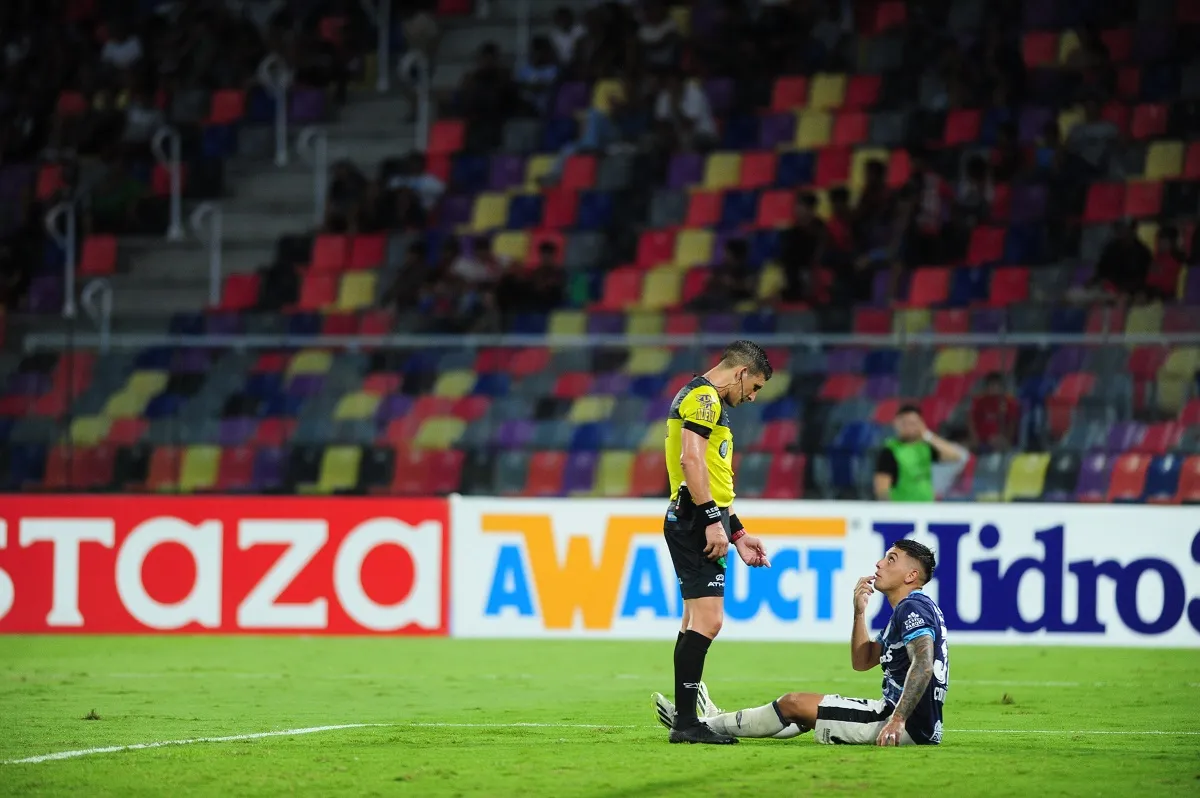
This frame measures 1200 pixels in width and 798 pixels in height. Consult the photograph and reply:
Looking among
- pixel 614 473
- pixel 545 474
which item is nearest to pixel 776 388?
pixel 614 473

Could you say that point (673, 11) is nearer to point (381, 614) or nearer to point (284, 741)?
point (381, 614)

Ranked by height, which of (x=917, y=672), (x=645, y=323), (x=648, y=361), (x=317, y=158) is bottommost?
(x=917, y=672)

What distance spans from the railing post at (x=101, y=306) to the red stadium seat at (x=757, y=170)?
273 inches

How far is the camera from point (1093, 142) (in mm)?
19344

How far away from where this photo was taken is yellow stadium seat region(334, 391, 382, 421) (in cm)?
1797

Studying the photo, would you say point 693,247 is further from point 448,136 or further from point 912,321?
point 448,136

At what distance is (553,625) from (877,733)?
22.8 ft

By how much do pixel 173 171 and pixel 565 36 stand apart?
16.6 ft

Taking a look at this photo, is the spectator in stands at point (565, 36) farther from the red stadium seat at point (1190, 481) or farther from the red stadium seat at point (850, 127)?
the red stadium seat at point (1190, 481)

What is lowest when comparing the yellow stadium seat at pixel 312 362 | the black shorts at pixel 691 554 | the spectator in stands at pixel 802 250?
the black shorts at pixel 691 554

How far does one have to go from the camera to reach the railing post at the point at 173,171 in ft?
76.2

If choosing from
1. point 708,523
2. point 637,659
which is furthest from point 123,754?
point 637,659

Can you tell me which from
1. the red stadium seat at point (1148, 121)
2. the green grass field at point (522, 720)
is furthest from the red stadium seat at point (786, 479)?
the red stadium seat at point (1148, 121)

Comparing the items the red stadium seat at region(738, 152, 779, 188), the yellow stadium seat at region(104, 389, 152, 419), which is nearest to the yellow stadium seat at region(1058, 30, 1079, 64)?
the red stadium seat at region(738, 152, 779, 188)
